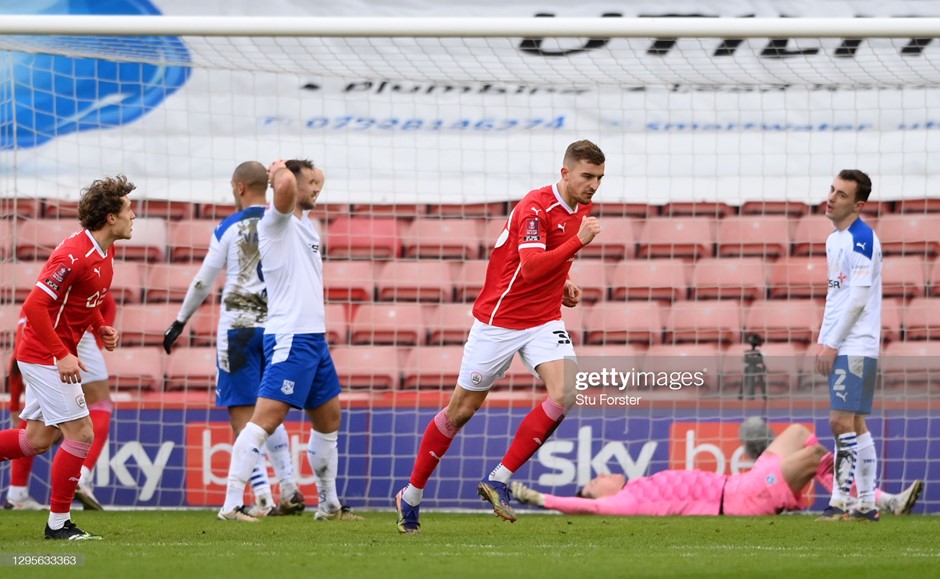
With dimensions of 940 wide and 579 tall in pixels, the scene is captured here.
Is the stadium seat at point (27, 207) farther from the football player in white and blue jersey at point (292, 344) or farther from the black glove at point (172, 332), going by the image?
the football player in white and blue jersey at point (292, 344)

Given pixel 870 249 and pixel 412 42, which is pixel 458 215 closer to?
pixel 412 42

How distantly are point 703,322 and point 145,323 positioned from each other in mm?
4474

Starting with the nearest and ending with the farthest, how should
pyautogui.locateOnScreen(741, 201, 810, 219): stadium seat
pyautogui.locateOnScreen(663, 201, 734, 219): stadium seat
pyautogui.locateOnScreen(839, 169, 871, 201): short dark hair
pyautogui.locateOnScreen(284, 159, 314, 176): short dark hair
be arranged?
pyautogui.locateOnScreen(284, 159, 314, 176): short dark hair
pyautogui.locateOnScreen(839, 169, 871, 201): short dark hair
pyautogui.locateOnScreen(741, 201, 810, 219): stadium seat
pyautogui.locateOnScreen(663, 201, 734, 219): stadium seat

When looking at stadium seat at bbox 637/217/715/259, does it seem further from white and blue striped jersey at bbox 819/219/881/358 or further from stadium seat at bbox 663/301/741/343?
white and blue striped jersey at bbox 819/219/881/358

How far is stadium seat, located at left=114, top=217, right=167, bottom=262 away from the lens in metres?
10.7

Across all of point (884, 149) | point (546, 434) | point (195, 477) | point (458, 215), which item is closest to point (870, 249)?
point (546, 434)

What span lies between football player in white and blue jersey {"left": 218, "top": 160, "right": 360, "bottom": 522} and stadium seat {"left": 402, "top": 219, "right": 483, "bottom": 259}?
3111mm

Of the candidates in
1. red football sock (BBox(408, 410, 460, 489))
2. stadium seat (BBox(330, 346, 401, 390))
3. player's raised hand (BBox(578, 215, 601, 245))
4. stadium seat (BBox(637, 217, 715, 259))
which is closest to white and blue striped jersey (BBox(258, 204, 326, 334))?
red football sock (BBox(408, 410, 460, 489))

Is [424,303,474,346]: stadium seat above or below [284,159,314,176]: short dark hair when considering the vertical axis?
below

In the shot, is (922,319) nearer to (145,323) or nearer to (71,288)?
(145,323)

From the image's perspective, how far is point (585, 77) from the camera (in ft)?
33.2

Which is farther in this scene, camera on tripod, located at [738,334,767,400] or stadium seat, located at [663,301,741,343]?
stadium seat, located at [663,301,741,343]

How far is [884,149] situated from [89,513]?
6.87m

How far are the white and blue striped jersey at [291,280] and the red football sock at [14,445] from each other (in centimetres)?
154
